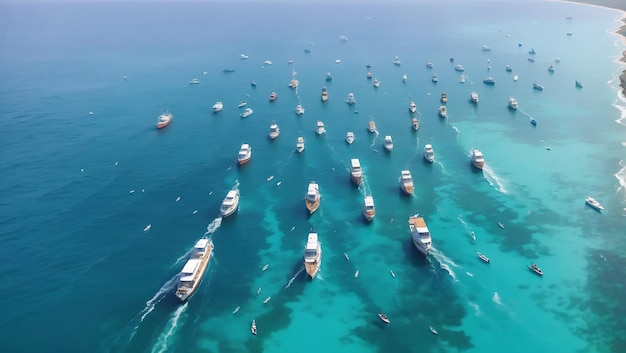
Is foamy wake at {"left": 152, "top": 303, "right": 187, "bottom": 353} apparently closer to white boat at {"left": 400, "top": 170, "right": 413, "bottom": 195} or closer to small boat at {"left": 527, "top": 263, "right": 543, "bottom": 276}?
white boat at {"left": 400, "top": 170, "right": 413, "bottom": 195}

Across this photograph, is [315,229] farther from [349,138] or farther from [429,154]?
[349,138]

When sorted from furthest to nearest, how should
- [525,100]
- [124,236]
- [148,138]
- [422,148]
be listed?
[525,100], [148,138], [422,148], [124,236]

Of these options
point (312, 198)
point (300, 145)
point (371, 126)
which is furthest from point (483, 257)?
point (371, 126)

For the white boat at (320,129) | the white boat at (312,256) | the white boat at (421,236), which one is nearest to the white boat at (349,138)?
the white boat at (320,129)

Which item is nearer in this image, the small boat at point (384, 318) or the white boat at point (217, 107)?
the small boat at point (384, 318)

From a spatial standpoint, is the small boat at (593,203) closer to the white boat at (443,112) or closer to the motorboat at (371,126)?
the white boat at (443,112)

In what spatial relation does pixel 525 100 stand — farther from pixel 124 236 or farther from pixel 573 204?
pixel 124 236

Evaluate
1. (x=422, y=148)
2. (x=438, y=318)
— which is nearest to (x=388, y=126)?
(x=422, y=148)

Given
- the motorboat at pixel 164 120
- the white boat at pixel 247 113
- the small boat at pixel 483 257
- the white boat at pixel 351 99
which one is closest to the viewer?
the small boat at pixel 483 257
